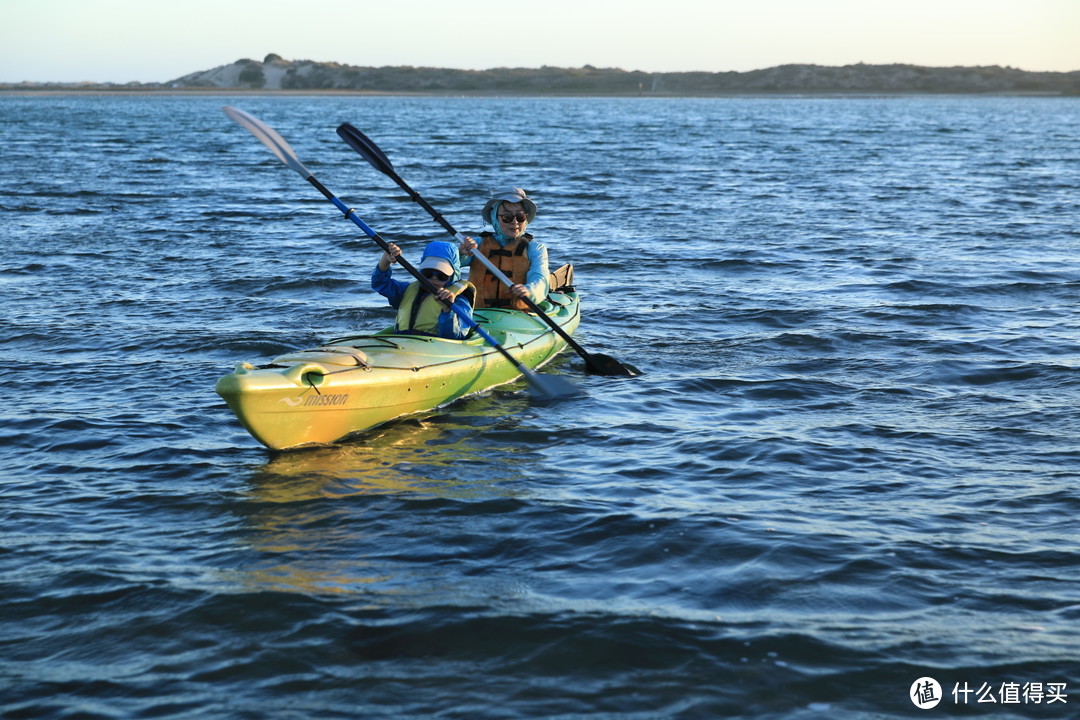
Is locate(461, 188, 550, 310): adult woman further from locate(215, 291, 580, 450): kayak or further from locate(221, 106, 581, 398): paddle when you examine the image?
locate(221, 106, 581, 398): paddle

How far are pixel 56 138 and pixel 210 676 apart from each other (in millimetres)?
44194

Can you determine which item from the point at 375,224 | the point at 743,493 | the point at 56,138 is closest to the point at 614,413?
the point at 743,493

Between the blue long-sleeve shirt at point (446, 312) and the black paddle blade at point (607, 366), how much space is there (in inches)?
50.7

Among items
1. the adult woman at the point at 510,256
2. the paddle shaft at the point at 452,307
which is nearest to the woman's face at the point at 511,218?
the adult woman at the point at 510,256

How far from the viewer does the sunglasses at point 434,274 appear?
8652 millimetres

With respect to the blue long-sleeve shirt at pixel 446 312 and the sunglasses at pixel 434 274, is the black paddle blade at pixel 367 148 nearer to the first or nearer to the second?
the blue long-sleeve shirt at pixel 446 312

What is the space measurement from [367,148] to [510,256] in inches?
70.5

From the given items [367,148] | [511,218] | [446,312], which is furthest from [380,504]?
[367,148]

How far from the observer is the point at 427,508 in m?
6.53

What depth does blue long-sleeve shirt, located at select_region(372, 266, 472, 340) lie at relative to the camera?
870 centimetres

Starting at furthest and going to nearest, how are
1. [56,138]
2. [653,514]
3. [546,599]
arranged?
[56,138] → [653,514] → [546,599]

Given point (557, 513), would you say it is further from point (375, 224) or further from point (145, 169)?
point (145, 169)

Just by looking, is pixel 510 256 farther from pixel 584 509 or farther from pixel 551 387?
pixel 584 509

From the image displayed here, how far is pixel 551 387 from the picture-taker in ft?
29.5
